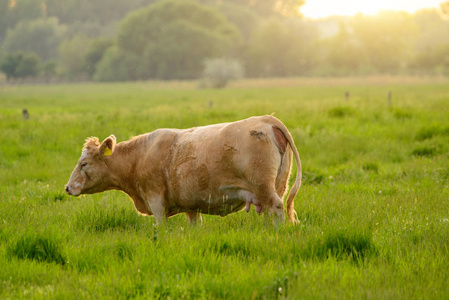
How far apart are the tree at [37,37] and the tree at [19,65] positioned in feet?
45.9

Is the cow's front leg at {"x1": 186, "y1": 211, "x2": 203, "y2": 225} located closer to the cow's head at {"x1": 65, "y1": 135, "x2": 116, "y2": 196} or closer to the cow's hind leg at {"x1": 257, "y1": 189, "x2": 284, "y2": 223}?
the cow's head at {"x1": 65, "y1": 135, "x2": 116, "y2": 196}

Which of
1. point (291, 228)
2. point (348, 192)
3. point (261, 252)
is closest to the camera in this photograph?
point (261, 252)

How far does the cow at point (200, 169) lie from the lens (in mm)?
5500

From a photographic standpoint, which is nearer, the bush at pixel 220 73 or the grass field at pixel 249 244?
the grass field at pixel 249 244

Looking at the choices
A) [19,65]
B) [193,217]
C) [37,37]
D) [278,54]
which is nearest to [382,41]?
[278,54]

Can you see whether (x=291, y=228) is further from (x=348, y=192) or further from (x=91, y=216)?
(x=348, y=192)

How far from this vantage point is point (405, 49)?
75562mm

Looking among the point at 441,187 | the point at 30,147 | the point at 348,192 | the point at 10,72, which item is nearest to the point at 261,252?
the point at 348,192

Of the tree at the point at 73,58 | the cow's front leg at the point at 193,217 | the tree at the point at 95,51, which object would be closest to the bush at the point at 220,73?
the tree at the point at 95,51

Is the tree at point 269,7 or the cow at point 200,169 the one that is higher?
the tree at point 269,7

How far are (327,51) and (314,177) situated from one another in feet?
239

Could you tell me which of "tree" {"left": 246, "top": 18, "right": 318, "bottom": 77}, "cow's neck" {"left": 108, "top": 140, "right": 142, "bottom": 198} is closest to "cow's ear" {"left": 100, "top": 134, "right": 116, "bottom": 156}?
"cow's neck" {"left": 108, "top": 140, "right": 142, "bottom": 198}

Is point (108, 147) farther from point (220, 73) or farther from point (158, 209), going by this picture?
point (220, 73)

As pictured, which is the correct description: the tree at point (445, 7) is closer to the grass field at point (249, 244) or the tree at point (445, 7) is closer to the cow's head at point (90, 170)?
the grass field at point (249, 244)
